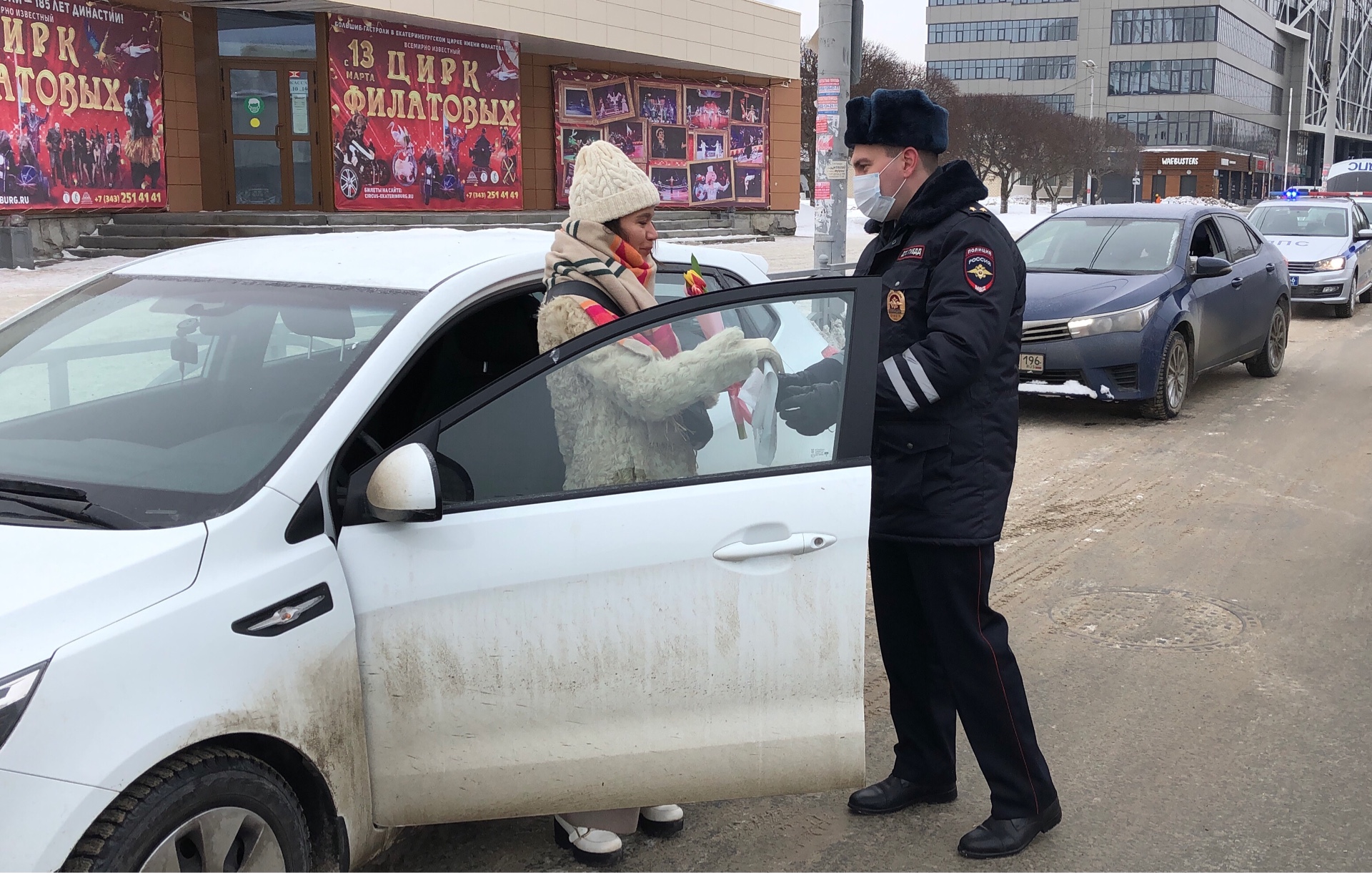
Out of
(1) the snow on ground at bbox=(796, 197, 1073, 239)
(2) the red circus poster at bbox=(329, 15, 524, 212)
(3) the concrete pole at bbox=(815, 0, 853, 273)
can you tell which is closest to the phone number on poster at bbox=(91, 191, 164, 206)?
(2) the red circus poster at bbox=(329, 15, 524, 212)

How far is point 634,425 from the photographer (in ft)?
9.05

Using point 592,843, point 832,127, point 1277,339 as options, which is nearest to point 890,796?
point 592,843

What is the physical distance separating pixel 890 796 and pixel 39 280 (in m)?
15.0

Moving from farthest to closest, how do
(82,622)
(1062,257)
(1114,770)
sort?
(1062,257) < (1114,770) < (82,622)

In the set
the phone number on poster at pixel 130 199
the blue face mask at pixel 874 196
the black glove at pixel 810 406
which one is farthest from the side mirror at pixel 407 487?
the phone number on poster at pixel 130 199

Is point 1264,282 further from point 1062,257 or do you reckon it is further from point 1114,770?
point 1114,770

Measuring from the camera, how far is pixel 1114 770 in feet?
11.8

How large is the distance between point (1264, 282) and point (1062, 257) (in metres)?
2.11

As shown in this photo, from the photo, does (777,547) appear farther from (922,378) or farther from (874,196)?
(874,196)

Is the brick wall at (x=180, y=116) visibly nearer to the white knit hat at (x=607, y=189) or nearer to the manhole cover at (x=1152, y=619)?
the manhole cover at (x=1152, y=619)

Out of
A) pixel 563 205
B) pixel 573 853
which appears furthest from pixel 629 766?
pixel 563 205

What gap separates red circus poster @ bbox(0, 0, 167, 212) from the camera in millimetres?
16531

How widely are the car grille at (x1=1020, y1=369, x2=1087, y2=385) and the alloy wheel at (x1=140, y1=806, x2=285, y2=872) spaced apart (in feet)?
23.7

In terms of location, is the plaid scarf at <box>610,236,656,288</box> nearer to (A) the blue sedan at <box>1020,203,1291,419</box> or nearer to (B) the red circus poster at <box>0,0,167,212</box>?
(A) the blue sedan at <box>1020,203,1291,419</box>
